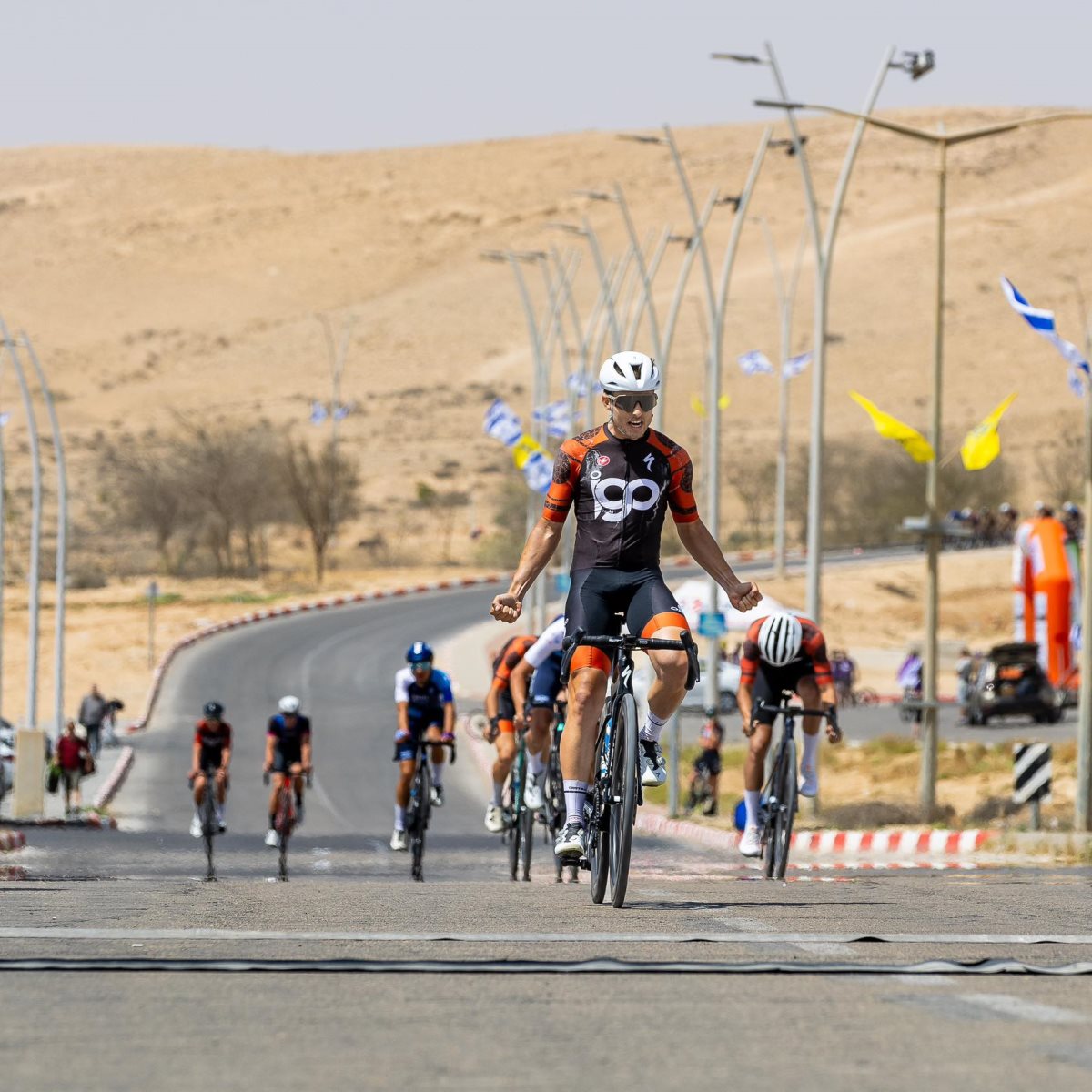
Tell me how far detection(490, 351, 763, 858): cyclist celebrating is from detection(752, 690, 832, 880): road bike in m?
4.55

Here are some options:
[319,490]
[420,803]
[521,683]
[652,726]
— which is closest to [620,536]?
[652,726]

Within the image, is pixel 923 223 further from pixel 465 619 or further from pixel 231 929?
pixel 231 929

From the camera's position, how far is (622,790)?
1165 centimetres

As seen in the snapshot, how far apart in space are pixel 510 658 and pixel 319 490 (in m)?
82.2

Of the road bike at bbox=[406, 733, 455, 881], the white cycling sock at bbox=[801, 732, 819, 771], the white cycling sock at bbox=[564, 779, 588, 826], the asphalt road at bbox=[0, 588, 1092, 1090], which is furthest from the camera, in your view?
the road bike at bbox=[406, 733, 455, 881]

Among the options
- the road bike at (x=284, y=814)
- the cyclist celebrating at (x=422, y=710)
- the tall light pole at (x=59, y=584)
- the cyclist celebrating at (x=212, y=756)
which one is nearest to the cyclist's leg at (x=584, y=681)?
the cyclist celebrating at (x=422, y=710)

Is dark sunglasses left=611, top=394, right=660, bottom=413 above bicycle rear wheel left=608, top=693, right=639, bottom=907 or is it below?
above

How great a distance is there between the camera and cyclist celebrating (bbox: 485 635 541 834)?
1784 centimetres

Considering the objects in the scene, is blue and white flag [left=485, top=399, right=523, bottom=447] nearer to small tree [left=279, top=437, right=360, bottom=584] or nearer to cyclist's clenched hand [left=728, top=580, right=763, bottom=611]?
small tree [left=279, top=437, right=360, bottom=584]

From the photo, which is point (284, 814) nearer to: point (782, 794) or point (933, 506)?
point (782, 794)

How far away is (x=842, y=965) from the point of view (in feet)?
28.7

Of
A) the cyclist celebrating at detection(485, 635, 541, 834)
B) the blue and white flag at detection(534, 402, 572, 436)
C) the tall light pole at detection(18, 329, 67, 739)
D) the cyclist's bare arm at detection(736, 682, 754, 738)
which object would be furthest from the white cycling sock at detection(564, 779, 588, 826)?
the blue and white flag at detection(534, 402, 572, 436)

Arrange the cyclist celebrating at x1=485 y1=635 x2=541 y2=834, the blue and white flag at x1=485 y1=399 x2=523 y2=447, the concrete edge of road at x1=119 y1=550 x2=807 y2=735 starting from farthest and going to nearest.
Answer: the concrete edge of road at x1=119 y1=550 x2=807 y2=735 → the blue and white flag at x1=485 y1=399 x2=523 y2=447 → the cyclist celebrating at x1=485 y1=635 x2=541 y2=834

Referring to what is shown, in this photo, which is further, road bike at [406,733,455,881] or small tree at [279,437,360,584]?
small tree at [279,437,360,584]
